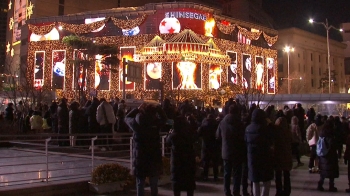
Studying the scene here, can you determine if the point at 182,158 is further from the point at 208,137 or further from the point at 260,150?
the point at 208,137

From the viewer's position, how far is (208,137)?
11.1 metres

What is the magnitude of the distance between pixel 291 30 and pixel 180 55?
41664mm

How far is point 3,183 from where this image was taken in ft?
28.5

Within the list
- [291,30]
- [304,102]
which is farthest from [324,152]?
[291,30]

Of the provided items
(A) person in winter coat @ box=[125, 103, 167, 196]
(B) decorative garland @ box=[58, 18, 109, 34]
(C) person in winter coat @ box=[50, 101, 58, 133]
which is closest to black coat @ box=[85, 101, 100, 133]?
(C) person in winter coat @ box=[50, 101, 58, 133]

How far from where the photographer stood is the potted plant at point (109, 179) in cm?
923

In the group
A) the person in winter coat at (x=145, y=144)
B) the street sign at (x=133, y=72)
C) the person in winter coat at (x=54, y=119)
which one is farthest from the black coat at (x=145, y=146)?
the street sign at (x=133, y=72)

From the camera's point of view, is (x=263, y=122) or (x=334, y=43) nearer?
(x=263, y=122)

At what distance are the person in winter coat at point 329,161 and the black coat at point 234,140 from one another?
2614mm

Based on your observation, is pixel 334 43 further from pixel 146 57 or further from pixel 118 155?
pixel 118 155

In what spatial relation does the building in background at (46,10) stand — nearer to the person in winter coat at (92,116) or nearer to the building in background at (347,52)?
the building in background at (347,52)

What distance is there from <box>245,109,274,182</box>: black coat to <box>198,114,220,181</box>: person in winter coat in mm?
3418

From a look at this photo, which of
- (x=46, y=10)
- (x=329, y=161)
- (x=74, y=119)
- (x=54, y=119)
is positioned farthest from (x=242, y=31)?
(x=329, y=161)

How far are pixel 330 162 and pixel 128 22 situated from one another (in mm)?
32760
